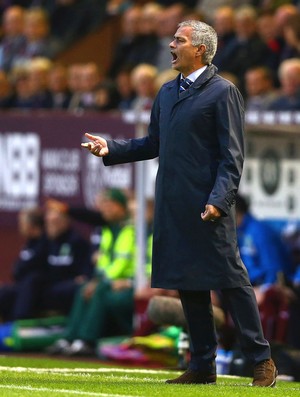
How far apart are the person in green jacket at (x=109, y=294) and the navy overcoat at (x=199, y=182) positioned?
514cm

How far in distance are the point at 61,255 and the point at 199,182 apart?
6.55 metres

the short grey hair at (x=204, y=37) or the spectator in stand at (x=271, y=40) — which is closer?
the short grey hair at (x=204, y=37)

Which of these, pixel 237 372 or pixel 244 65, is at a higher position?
pixel 244 65

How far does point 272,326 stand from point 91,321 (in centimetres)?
216

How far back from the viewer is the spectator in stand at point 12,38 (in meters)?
21.0

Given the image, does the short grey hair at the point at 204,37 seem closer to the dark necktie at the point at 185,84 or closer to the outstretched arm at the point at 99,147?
the dark necktie at the point at 185,84

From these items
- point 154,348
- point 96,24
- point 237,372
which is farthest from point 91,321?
point 96,24

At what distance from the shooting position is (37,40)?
20.6m

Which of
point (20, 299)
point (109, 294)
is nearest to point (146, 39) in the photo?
point (20, 299)

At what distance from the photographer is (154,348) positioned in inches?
483

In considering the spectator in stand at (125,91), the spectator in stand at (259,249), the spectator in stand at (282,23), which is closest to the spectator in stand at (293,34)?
the spectator in stand at (282,23)

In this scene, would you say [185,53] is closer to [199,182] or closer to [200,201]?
[199,182]

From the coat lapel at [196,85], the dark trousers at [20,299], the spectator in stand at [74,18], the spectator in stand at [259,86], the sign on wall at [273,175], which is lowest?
the dark trousers at [20,299]

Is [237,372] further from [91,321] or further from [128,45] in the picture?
[128,45]
